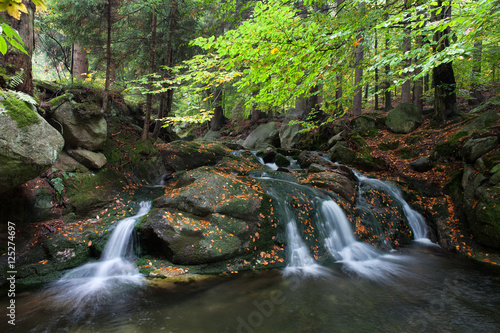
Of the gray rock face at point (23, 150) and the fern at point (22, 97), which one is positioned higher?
the fern at point (22, 97)

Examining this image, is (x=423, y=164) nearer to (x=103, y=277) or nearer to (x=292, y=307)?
(x=292, y=307)

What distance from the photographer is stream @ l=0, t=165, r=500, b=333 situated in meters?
3.56

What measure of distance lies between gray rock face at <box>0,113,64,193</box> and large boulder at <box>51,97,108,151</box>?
222cm

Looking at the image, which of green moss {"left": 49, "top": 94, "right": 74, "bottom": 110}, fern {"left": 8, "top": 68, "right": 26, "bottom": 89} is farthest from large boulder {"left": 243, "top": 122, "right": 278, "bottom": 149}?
fern {"left": 8, "top": 68, "right": 26, "bottom": 89}

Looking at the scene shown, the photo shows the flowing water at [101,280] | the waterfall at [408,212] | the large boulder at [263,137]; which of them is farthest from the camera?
the large boulder at [263,137]

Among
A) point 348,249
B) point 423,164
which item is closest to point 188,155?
point 348,249

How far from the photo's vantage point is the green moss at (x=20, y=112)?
4.36 meters

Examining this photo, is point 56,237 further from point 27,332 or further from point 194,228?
point 194,228

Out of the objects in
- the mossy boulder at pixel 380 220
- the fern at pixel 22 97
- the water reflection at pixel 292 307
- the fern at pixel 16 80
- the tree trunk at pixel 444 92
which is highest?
the tree trunk at pixel 444 92

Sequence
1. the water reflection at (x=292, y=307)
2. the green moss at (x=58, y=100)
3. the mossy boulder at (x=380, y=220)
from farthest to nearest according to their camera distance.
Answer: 1. the mossy boulder at (x=380, y=220)
2. the green moss at (x=58, y=100)
3. the water reflection at (x=292, y=307)

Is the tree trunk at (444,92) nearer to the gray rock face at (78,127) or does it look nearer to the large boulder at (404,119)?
the large boulder at (404,119)

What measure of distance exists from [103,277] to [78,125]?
14.7 feet

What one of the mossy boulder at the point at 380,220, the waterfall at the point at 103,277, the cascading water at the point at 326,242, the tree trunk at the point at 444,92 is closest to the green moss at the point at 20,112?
the waterfall at the point at 103,277

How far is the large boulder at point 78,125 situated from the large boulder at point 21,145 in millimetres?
2135
